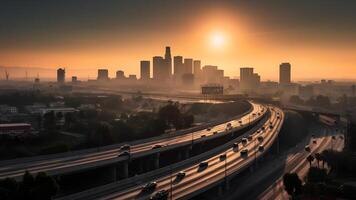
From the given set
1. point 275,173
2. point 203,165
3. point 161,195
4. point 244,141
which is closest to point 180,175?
point 203,165

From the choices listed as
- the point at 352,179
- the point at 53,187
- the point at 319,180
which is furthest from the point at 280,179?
the point at 53,187

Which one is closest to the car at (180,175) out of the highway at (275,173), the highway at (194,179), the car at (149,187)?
the highway at (194,179)

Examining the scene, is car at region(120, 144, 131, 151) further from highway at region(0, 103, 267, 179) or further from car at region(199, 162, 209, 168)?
car at region(199, 162, 209, 168)

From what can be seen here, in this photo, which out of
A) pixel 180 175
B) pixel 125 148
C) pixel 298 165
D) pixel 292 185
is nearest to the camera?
pixel 180 175

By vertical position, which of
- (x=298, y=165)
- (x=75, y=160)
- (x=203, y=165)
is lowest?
(x=298, y=165)

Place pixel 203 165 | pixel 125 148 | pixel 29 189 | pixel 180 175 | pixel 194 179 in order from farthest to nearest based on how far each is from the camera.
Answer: pixel 125 148 < pixel 203 165 < pixel 180 175 < pixel 194 179 < pixel 29 189

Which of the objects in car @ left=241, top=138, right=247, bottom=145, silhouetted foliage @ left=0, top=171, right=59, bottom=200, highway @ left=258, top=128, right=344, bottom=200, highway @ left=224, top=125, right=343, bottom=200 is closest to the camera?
silhouetted foliage @ left=0, top=171, right=59, bottom=200

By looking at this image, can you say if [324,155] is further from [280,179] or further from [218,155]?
[218,155]

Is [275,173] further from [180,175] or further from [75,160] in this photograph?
[75,160]

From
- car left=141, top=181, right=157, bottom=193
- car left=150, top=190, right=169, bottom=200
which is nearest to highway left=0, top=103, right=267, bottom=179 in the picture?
car left=141, top=181, right=157, bottom=193

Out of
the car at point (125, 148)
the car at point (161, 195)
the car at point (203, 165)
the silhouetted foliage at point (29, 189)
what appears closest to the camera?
the silhouetted foliage at point (29, 189)

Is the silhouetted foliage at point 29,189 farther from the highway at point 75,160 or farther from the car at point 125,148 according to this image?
the car at point 125,148
